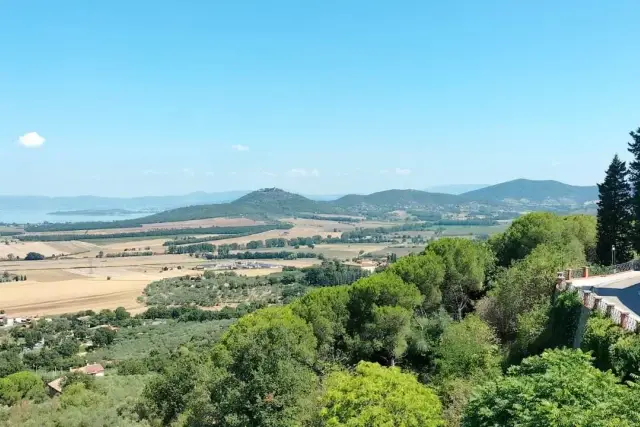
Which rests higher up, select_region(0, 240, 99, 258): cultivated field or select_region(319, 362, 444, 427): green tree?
select_region(319, 362, 444, 427): green tree

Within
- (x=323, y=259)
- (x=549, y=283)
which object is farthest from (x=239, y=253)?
(x=549, y=283)

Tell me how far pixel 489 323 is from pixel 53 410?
23689 millimetres

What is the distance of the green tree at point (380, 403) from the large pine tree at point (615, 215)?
2279cm

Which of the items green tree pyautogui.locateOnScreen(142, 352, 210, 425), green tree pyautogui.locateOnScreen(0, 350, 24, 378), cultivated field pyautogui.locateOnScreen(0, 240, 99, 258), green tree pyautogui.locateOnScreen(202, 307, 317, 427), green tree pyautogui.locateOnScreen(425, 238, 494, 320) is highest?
green tree pyautogui.locateOnScreen(425, 238, 494, 320)

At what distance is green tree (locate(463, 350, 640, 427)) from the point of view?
927cm

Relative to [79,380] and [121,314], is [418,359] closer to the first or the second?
[79,380]

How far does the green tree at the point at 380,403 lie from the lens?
46.4 feet

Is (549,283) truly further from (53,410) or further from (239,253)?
(239,253)

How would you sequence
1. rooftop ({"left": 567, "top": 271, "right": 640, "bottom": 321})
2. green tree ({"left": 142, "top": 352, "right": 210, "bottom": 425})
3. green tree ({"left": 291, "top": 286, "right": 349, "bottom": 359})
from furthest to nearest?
green tree ({"left": 291, "top": 286, "right": 349, "bottom": 359}), green tree ({"left": 142, "top": 352, "right": 210, "bottom": 425}), rooftop ({"left": 567, "top": 271, "right": 640, "bottom": 321})

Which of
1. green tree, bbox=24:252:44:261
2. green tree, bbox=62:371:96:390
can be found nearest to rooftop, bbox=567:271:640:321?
green tree, bbox=62:371:96:390

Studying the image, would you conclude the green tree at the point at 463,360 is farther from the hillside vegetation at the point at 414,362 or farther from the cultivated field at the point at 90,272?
the cultivated field at the point at 90,272

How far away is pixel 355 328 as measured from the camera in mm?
27688

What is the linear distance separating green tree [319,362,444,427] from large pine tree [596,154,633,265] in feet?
74.8

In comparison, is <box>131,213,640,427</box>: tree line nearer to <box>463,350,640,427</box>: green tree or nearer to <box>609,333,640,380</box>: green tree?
<box>463,350,640,427</box>: green tree
